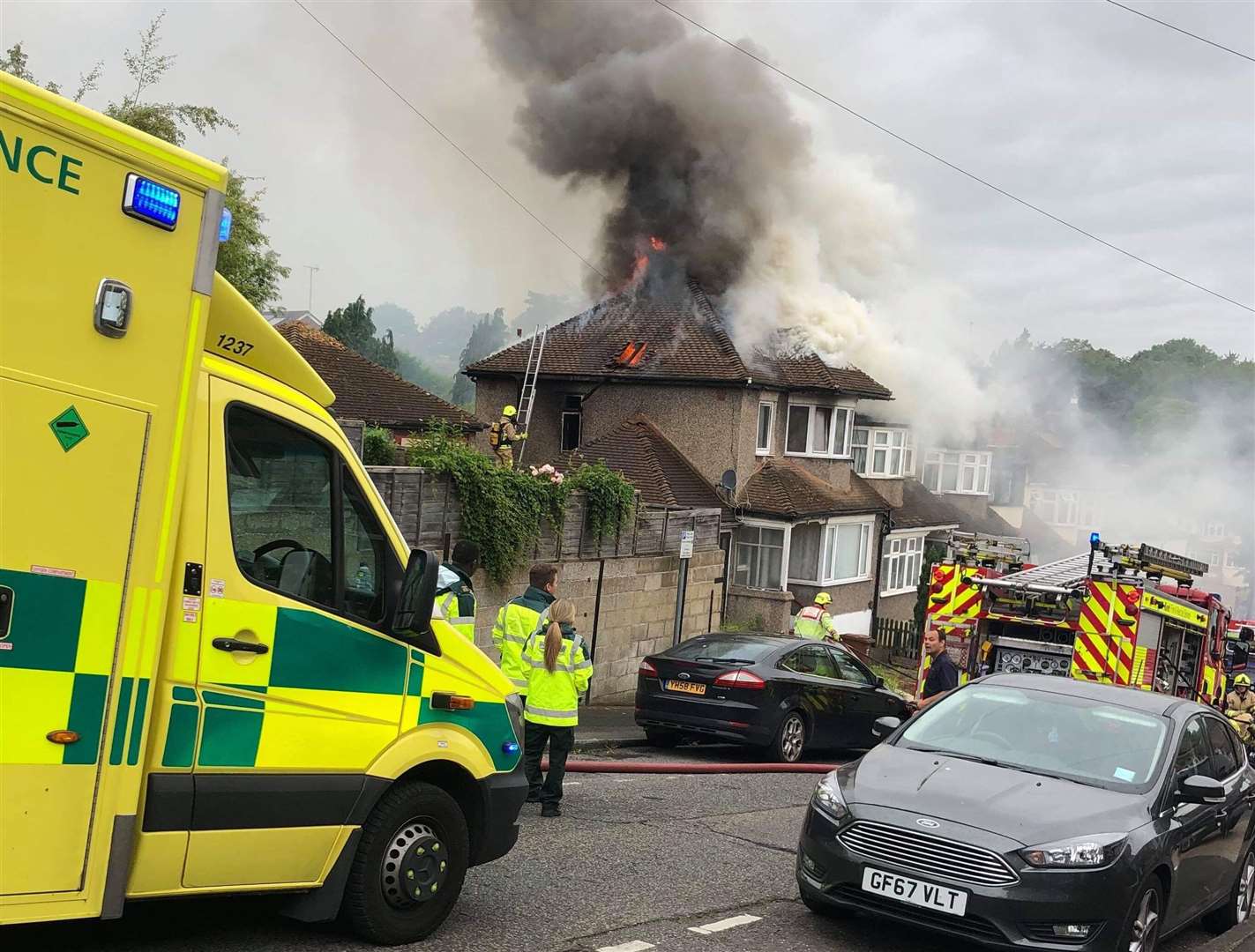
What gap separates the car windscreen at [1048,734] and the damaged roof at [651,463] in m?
20.6

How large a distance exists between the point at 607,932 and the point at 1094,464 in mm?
59795

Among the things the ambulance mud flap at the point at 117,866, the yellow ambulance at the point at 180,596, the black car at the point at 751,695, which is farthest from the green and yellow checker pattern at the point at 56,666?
the black car at the point at 751,695

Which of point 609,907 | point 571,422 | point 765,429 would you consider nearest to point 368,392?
point 571,422

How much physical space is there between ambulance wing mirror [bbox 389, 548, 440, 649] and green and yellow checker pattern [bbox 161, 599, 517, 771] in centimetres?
14

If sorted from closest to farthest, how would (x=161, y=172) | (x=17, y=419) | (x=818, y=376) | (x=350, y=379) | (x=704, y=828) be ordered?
(x=17, y=419) → (x=161, y=172) → (x=704, y=828) → (x=350, y=379) → (x=818, y=376)

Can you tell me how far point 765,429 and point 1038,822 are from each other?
2661cm

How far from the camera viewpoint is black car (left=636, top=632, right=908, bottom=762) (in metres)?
13.4

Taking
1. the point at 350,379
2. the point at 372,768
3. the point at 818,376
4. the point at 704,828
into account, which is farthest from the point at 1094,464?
the point at 372,768

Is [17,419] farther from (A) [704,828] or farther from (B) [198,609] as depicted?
(A) [704,828]

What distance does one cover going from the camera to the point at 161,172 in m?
4.66

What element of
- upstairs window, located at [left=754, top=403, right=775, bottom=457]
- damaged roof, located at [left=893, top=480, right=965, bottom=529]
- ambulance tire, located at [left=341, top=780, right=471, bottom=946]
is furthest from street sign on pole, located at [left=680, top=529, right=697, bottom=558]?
damaged roof, located at [left=893, top=480, right=965, bottom=529]

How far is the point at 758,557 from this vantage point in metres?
32.7

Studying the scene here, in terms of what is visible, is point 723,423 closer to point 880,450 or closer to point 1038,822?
point 880,450

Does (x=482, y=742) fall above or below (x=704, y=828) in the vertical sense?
above
